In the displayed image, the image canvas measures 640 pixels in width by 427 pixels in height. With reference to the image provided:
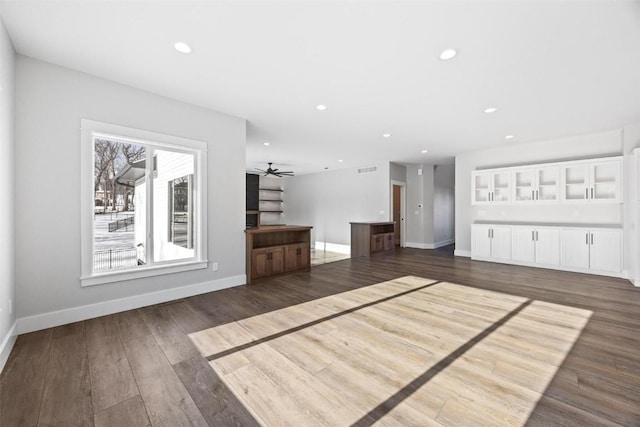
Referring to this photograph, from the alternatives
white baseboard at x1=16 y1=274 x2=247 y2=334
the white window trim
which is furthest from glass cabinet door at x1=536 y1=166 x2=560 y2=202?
the white window trim

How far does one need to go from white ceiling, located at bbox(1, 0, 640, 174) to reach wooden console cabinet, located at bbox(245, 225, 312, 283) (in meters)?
2.11

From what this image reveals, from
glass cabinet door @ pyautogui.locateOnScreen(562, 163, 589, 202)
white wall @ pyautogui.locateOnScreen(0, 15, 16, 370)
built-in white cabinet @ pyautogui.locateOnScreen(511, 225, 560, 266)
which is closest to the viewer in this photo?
white wall @ pyautogui.locateOnScreen(0, 15, 16, 370)

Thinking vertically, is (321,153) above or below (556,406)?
above

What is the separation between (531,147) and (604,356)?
535 cm

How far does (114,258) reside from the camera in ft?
10.8

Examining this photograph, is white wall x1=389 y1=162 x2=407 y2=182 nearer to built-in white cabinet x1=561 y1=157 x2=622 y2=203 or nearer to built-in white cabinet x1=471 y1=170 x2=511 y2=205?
built-in white cabinet x1=471 y1=170 x2=511 y2=205

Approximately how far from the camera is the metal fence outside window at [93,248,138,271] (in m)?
3.15

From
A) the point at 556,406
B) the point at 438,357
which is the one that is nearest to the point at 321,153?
the point at 438,357

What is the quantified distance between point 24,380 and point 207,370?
1305 millimetres

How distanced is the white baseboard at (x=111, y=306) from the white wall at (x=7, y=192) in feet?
0.57

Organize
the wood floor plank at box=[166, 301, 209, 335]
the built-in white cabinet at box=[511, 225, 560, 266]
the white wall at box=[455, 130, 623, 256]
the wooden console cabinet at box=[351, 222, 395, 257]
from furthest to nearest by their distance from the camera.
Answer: the wooden console cabinet at box=[351, 222, 395, 257] → the built-in white cabinet at box=[511, 225, 560, 266] → the white wall at box=[455, 130, 623, 256] → the wood floor plank at box=[166, 301, 209, 335]

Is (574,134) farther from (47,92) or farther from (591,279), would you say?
(47,92)

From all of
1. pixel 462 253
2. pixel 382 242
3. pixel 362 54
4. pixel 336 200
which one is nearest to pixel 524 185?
pixel 462 253

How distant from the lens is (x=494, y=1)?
1.98 metres
